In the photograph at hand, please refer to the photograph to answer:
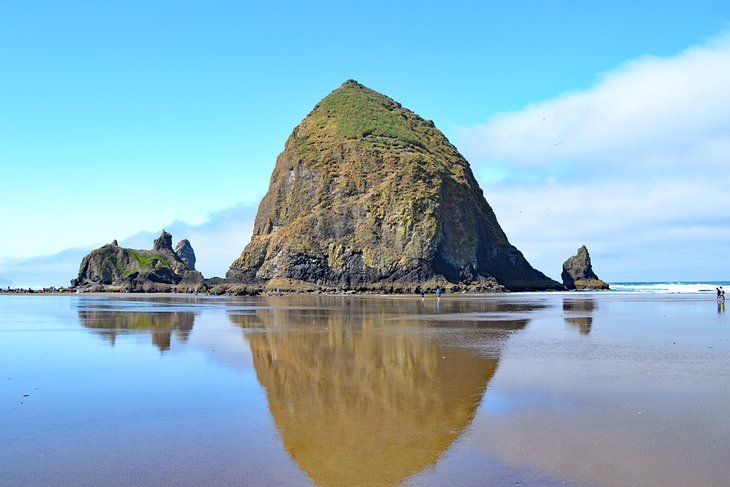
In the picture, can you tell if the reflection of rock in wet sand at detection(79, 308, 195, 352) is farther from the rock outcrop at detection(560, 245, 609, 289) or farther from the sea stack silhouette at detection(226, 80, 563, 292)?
the rock outcrop at detection(560, 245, 609, 289)

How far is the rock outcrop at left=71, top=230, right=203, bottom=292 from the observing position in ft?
374

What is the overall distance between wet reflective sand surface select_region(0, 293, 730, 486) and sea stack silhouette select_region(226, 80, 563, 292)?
237 feet

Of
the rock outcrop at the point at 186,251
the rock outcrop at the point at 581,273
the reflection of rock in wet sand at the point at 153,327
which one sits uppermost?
the rock outcrop at the point at 186,251

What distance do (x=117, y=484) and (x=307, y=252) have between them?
93.4 meters

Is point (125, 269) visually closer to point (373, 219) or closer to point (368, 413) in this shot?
point (373, 219)

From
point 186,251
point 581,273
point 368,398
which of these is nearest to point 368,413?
point 368,398

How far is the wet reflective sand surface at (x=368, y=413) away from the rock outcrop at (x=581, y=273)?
102m

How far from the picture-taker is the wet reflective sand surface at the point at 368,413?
7.33 m

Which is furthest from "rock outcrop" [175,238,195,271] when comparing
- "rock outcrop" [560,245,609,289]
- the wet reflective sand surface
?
the wet reflective sand surface

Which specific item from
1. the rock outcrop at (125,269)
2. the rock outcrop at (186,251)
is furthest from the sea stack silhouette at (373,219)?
the rock outcrop at (186,251)

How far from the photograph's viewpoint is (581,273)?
118000mm

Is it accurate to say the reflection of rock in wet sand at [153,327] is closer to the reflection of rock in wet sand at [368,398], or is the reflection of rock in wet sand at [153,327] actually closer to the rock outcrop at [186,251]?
the reflection of rock in wet sand at [368,398]

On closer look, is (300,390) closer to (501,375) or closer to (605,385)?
(501,375)

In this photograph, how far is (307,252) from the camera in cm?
9994
